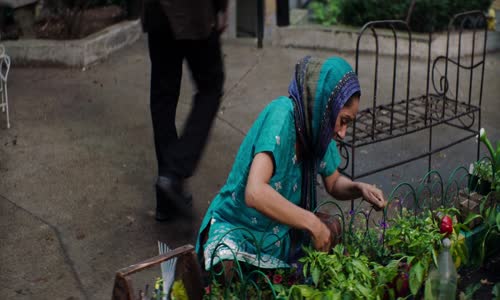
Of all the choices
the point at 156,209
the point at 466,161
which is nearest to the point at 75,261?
the point at 156,209

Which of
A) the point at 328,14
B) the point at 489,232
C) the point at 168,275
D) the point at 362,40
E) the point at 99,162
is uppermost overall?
the point at 168,275

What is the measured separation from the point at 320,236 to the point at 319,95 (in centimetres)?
53

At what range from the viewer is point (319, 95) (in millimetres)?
3070

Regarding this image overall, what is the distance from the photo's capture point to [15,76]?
691 centimetres

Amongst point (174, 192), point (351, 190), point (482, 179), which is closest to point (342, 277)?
point (351, 190)

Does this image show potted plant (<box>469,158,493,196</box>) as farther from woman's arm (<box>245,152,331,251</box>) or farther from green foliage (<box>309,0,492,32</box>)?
green foliage (<box>309,0,492,32</box>)

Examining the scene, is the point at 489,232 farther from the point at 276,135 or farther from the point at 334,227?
the point at 276,135

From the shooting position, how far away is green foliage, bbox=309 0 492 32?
26.0ft

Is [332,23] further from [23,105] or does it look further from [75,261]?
[75,261]

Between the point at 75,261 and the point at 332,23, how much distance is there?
16.7ft

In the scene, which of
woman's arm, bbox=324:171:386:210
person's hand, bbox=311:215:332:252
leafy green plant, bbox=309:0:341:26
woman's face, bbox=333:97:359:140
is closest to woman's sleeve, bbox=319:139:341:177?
woman's arm, bbox=324:171:386:210

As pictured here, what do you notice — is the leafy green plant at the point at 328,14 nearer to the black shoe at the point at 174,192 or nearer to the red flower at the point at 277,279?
the black shoe at the point at 174,192

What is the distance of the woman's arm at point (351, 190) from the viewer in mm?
3322

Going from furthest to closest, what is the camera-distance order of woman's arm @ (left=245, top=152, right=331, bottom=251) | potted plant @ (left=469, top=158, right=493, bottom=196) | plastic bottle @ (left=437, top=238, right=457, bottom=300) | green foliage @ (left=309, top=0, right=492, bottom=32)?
green foliage @ (left=309, top=0, right=492, bottom=32) < potted plant @ (left=469, top=158, right=493, bottom=196) < woman's arm @ (left=245, top=152, right=331, bottom=251) < plastic bottle @ (left=437, top=238, right=457, bottom=300)
